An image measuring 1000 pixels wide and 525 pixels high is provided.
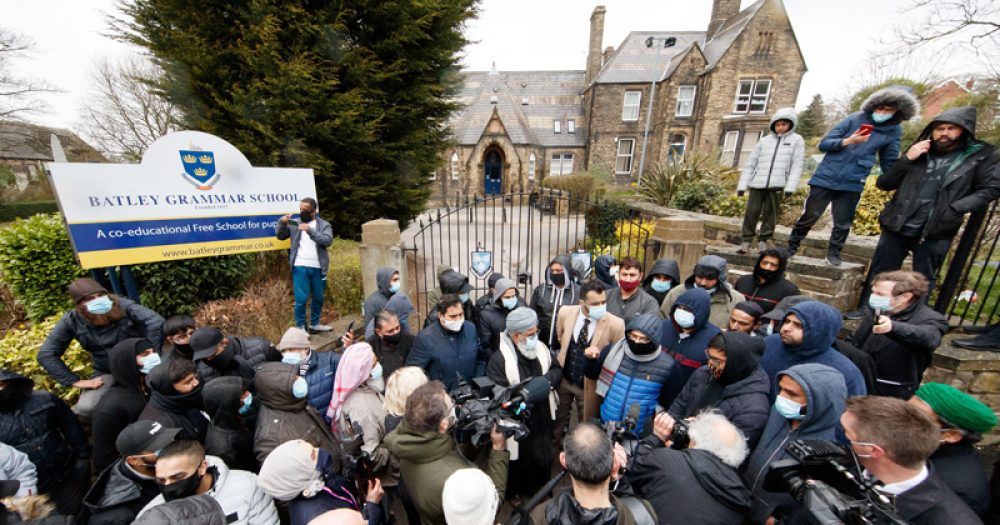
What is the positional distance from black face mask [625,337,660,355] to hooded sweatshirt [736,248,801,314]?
1808mm

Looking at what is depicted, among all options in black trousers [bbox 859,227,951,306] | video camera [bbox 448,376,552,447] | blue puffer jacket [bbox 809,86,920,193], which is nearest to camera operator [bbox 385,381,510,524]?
video camera [bbox 448,376,552,447]

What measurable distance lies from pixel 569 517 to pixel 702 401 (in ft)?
4.56

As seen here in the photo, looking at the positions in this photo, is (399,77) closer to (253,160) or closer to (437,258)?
(253,160)

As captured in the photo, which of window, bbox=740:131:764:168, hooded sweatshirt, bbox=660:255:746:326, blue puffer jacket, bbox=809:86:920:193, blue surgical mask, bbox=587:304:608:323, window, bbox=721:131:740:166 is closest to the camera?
blue surgical mask, bbox=587:304:608:323

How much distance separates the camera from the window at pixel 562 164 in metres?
24.9

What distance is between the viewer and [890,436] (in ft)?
5.08

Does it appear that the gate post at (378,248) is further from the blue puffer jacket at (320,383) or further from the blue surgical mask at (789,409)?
the blue surgical mask at (789,409)

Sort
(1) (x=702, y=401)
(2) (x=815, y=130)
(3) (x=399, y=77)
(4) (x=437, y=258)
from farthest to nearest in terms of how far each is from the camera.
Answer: (2) (x=815, y=130) → (4) (x=437, y=258) → (3) (x=399, y=77) → (1) (x=702, y=401)

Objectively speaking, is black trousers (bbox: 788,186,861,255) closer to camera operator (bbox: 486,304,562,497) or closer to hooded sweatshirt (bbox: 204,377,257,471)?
camera operator (bbox: 486,304,562,497)

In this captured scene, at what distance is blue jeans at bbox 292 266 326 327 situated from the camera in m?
4.39

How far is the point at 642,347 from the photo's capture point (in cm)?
264

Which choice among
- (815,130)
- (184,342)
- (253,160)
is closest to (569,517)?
(184,342)

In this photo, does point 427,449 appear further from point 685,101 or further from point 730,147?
point 685,101

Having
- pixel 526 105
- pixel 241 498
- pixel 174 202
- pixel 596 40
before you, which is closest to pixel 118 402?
pixel 241 498
